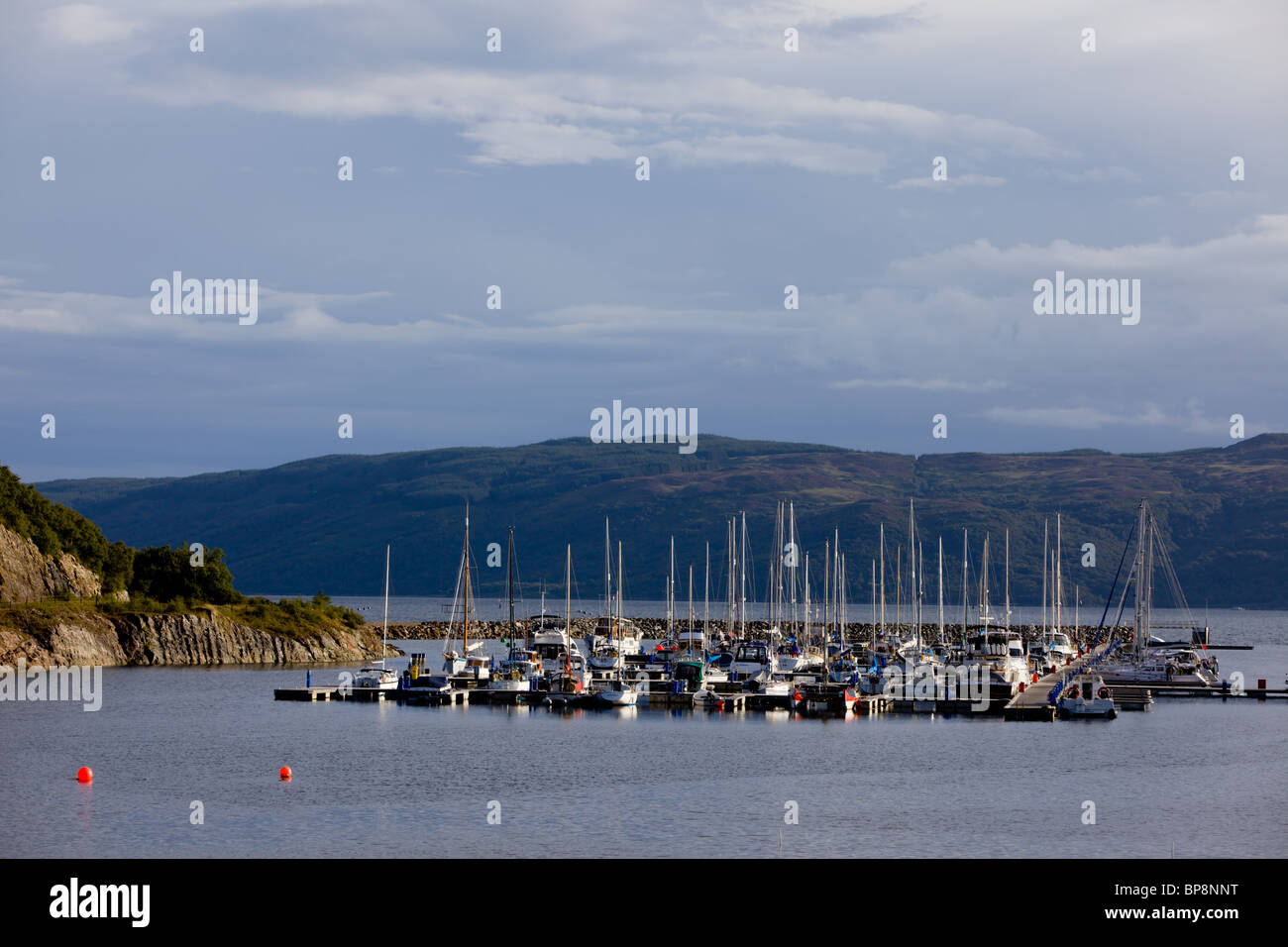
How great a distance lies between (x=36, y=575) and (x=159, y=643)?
10.7m

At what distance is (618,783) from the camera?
53.8 meters

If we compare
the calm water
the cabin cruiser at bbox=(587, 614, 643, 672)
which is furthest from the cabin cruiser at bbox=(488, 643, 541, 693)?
the cabin cruiser at bbox=(587, 614, 643, 672)

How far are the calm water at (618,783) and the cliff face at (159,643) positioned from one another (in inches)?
482

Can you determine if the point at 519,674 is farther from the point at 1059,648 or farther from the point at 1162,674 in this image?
the point at 1059,648

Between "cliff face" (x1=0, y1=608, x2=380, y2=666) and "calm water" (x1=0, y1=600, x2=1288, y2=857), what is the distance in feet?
40.2

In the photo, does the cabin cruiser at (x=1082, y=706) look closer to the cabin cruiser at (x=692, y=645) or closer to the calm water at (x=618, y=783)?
the calm water at (x=618, y=783)

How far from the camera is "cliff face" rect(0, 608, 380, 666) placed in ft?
308

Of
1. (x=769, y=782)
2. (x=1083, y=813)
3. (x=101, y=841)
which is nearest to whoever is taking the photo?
(x=101, y=841)

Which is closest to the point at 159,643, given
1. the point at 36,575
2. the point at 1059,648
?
the point at 36,575

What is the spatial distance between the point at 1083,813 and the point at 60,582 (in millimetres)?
83043
